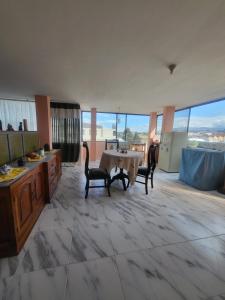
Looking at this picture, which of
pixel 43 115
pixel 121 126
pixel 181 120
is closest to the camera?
pixel 43 115

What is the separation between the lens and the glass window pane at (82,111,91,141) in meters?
6.19

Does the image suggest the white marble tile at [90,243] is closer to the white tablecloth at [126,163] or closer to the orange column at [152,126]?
the white tablecloth at [126,163]

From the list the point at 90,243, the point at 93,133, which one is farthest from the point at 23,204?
the point at 93,133

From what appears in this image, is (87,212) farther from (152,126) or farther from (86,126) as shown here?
(152,126)

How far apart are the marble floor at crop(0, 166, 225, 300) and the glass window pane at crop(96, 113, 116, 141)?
451 centimetres

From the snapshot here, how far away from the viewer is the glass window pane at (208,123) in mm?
3941

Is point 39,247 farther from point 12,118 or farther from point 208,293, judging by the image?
Result: point 12,118

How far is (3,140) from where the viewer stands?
6.84 feet

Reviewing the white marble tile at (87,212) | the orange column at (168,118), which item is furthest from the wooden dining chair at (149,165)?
→ the orange column at (168,118)

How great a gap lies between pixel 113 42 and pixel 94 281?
2.48 m

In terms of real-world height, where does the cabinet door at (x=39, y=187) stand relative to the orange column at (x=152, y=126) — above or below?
below

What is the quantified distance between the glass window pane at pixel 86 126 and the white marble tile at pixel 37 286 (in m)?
5.26

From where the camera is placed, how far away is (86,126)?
6273mm

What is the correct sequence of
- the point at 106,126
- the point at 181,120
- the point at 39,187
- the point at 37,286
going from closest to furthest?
the point at 37,286 < the point at 39,187 < the point at 181,120 < the point at 106,126
